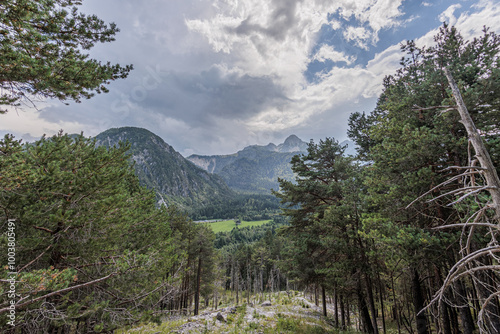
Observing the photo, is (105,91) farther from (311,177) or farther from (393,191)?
(311,177)

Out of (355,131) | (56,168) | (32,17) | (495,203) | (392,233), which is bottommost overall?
(392,233)

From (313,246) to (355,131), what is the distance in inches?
431

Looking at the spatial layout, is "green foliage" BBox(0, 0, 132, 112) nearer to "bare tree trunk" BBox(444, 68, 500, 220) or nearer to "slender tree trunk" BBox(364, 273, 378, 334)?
"bare tree trunk" BBox(444, 68, 500, 220)

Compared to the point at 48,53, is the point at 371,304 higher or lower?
lower

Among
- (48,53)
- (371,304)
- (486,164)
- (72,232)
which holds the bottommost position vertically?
(371,304)

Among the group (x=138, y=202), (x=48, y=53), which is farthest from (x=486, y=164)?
(x=138, y=202)

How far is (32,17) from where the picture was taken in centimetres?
438

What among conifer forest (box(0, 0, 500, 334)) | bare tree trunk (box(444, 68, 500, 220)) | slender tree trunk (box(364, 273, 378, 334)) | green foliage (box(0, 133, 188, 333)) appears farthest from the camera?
slender tree trunk (box(364, 273, 378, 334))

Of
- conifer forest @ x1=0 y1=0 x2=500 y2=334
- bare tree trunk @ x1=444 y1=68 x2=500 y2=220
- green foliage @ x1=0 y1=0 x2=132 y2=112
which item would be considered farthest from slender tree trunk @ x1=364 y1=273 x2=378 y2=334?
green foliage @ x1=0 y1=0 x2=132 y2=112

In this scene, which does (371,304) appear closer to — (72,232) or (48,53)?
(72,232)

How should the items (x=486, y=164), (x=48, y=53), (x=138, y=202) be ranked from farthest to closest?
(x=138, y=202), (x=48, y=53), (x=486, y=164)

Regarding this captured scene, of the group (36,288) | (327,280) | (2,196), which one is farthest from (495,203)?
(327,280)

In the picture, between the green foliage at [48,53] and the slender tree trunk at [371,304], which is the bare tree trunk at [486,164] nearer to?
the green foliage at [48,53]

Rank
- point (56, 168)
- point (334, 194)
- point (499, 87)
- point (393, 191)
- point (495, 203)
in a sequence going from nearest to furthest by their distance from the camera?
point (495, 203) < point (56, 168) < point (499, 87) < point (393, 191) < point (334, 194)
